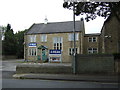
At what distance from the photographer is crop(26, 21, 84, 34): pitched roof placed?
36806mm

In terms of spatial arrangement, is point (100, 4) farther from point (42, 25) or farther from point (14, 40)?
point (14, 40)

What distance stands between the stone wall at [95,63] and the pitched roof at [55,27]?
20831 mm

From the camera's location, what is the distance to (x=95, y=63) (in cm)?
1466

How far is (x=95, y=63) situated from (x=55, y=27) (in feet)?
84.4

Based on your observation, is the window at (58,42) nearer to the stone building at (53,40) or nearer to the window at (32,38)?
the stone building at (53,40)

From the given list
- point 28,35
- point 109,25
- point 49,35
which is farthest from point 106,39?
point 28,35

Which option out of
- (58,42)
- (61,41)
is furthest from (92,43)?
(58,42)

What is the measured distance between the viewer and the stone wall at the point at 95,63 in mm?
14391

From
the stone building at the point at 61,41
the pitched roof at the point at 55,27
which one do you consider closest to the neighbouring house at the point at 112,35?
the stone building at the point at 61,41

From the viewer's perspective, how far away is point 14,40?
5200 cm

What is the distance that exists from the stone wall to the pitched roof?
20.8 meters

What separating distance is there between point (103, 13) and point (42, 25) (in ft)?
95.6

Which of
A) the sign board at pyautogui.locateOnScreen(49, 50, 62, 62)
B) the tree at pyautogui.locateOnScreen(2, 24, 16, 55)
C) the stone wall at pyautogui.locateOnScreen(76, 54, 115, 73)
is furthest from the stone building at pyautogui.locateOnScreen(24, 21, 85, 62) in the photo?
the stone wall at pyautogui.locateOnScreen(76, 54, 115, 73)

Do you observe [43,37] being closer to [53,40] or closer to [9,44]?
[53,40]
